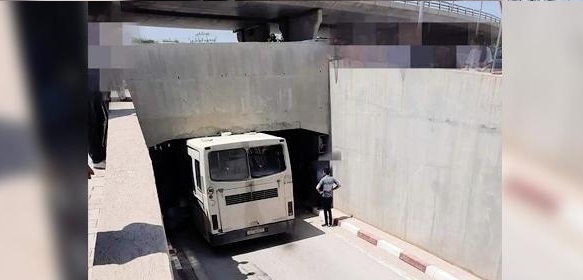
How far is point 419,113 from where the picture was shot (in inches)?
264

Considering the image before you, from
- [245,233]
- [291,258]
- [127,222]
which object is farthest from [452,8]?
[245,233]

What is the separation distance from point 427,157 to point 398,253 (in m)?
1.66

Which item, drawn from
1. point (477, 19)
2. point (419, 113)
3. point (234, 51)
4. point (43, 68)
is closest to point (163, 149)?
point (234, 51)

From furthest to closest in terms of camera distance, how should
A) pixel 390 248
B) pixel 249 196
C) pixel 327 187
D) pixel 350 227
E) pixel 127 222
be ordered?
pixel 350 227 → pixel 327 187 → pixel 249 196 → pixel 390 248 → pixel 127 222

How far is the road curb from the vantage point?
607 cm

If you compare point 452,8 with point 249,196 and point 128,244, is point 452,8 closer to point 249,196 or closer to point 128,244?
point 128,244

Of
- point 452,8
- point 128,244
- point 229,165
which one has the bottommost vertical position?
point 229,165

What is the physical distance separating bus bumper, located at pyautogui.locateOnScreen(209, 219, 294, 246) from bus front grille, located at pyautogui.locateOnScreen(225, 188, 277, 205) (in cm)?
52

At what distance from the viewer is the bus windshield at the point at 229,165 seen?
7109 mm

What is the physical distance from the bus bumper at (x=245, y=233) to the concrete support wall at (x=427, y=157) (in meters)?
1.78

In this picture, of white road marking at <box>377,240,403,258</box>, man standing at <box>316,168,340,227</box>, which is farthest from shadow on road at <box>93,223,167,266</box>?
man standing at <box>316,168,340,227</box>

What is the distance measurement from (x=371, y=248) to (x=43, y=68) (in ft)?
23.0

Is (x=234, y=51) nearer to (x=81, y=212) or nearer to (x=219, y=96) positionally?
(x=219, y=96)

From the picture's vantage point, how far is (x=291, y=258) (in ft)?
23.5
